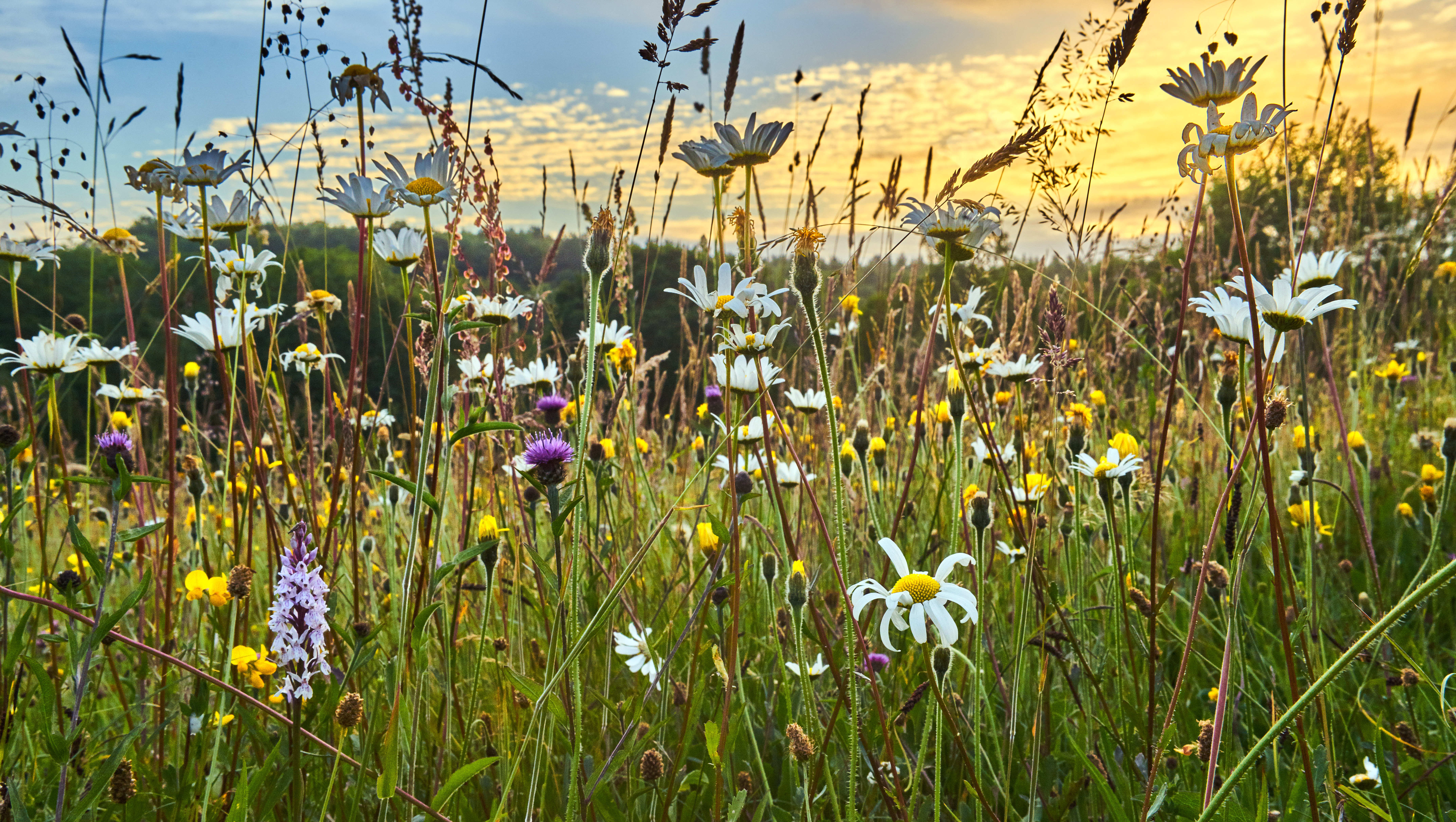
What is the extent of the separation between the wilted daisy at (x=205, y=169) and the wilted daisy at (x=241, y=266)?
0.60ft

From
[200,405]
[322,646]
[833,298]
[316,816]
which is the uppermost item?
[833,298]

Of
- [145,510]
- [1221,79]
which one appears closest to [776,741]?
[1221,79]

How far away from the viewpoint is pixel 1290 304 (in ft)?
3.00

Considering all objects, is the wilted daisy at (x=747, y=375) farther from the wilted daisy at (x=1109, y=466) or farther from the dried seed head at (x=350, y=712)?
the dried seed head at (x=350, y=712)

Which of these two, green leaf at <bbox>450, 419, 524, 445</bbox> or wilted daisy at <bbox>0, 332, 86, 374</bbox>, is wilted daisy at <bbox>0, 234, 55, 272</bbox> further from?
green leaf at <bbox>450, 419, 524, 445</bbox>

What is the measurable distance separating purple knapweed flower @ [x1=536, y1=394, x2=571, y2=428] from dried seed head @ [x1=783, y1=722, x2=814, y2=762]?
0.81m

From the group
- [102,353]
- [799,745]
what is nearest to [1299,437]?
[799,745]

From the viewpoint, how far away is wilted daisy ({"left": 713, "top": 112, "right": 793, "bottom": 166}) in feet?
3.27

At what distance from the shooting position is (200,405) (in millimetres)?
7680

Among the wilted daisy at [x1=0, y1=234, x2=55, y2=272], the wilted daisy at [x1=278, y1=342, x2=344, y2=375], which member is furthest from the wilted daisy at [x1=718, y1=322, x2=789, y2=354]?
the wilted daisy at [x1=0, y1=234, x2=55, y2=272]

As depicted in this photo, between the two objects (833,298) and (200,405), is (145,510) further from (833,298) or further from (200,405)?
(200,405)

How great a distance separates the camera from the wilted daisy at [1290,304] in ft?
2.93

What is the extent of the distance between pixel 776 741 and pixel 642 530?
80 centimetres

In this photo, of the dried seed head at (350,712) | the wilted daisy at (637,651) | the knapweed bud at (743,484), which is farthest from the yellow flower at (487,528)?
the dried seed head at (350,712)
